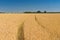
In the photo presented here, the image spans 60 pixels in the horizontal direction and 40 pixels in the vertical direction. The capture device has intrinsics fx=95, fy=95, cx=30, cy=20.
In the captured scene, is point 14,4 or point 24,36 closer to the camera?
point 24,36

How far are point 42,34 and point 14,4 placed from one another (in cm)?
21

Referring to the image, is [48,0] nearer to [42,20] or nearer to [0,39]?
[42,20]

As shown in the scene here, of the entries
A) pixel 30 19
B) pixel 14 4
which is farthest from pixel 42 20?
pixel 14 4

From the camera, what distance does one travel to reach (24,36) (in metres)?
0.34

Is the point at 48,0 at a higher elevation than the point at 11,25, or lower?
higher

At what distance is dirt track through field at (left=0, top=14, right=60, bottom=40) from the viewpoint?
34cm

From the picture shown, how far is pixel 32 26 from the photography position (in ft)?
1.15

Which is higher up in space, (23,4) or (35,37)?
(23,4)

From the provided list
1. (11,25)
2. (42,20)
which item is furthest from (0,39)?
(42,20)

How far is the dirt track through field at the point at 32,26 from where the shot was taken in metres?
0.34

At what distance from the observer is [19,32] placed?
350 millimetres

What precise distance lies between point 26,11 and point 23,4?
0.13 feet

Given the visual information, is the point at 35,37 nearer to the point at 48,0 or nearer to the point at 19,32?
the point at 19,32

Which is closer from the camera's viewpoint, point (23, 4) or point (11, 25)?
point (11, 25)
